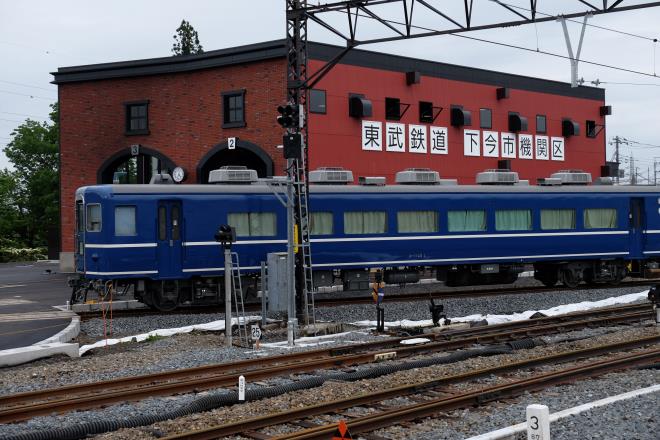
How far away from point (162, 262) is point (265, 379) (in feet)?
31.4

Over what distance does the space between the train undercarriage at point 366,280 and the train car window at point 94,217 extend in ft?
4.63

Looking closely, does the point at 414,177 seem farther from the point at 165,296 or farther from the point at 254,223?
the point at 165,296

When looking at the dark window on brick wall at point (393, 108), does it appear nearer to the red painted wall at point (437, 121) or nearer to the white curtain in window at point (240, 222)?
the red painted wall at point (437, 121)

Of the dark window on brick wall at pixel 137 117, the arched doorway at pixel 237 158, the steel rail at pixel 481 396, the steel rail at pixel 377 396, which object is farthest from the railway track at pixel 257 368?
the dark window on brick wall at pixel 137 117

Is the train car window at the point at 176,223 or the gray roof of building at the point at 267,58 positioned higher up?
the gray roof of building at the point at 267,58

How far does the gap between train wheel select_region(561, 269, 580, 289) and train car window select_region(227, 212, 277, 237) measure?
35.5ft

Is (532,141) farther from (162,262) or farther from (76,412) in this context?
(76,412)

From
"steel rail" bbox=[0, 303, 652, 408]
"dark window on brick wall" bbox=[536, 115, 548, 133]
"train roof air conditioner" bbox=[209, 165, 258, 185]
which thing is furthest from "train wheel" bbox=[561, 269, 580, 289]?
"dark window on brick wall" bbox=[536, 115, 548, 133]

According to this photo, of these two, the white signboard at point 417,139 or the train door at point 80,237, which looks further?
the white signboard at point 417,139

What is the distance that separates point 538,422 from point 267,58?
25.3 metres

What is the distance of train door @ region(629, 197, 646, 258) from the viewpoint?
1076 inches

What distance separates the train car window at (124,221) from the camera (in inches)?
813

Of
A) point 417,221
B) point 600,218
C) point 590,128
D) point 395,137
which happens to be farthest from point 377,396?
point 590,128

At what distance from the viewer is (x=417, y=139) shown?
111 ft
